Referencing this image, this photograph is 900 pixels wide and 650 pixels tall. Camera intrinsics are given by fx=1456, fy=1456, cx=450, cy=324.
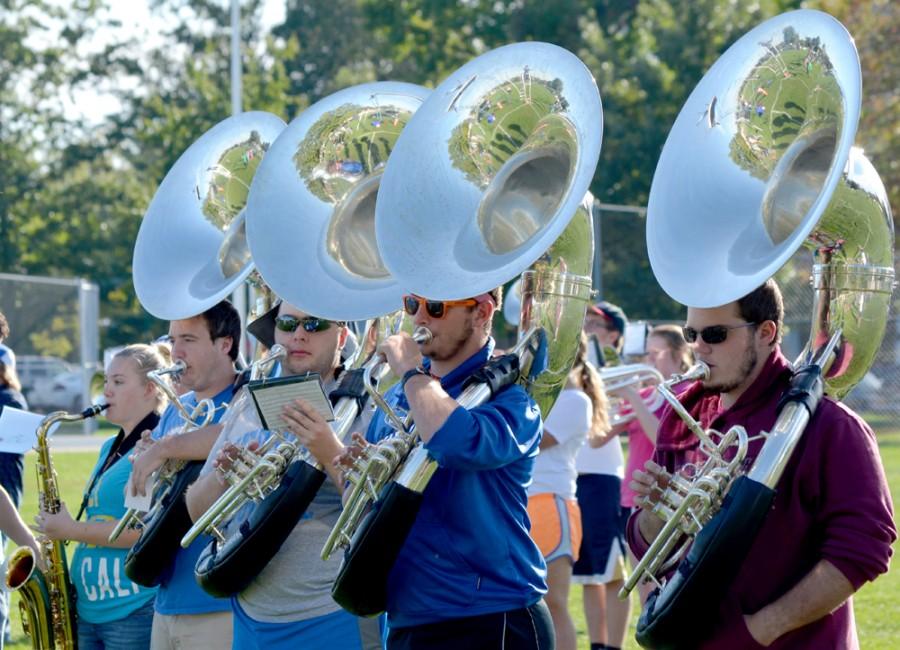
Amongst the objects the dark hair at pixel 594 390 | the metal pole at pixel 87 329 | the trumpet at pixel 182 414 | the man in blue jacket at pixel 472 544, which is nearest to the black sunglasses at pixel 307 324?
the trumpet at pixel 182 414

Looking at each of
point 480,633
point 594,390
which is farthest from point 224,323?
point 594,390

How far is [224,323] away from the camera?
5168mm

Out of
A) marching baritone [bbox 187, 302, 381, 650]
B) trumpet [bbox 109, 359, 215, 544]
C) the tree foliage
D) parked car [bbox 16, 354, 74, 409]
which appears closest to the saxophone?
trumpet [bbox 109, 359, 215, 544]

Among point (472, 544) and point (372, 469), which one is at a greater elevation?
point (372, 469)

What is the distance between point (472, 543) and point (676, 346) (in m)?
4.59

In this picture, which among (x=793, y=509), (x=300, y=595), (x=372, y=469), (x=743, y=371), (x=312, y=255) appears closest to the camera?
(x=793, y=509)

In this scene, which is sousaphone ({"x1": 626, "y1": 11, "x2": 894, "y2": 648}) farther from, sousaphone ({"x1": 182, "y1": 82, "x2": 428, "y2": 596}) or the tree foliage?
the tree foliage

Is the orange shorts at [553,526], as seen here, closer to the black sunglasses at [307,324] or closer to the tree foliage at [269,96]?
the black sunglasses at [307,324]

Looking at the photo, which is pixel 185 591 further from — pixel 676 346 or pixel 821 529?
pixel 676 346

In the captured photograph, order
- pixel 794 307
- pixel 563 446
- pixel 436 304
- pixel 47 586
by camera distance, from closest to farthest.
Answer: pixel 436 304
pixel 47 586
pixel 563 446
pixel 794 307

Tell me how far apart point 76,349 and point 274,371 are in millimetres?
20486

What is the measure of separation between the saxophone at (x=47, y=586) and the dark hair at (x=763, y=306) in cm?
296

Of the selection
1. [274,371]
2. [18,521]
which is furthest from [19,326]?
[274,371]

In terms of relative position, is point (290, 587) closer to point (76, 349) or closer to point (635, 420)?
point (635, 420)
